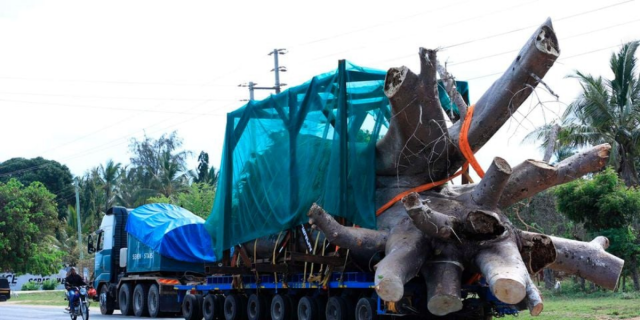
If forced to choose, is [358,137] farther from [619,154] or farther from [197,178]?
[197,178]

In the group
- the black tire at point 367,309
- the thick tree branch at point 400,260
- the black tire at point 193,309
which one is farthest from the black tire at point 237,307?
the thick tree branch at point 400,260

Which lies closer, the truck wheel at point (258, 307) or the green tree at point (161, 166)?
the truck wheel at point (258, 307)

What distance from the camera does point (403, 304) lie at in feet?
41.2

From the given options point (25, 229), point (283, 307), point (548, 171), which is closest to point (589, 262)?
point (548, 171)

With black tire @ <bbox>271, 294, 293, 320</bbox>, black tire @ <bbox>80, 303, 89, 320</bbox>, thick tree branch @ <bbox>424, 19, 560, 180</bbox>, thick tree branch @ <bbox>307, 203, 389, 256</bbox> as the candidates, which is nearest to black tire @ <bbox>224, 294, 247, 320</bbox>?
black tire @ <bbox>271, 294, 293, 320</bbox>

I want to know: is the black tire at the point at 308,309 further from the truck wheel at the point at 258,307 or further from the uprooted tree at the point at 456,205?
the uprooted tree at the point at 456,205

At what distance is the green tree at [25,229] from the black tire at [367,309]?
35.3m

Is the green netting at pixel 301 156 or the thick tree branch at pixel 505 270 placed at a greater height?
the green netting at pixel 301 156

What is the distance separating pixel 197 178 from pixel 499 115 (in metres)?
52.6

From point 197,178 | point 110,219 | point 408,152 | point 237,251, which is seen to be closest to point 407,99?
point 408,152

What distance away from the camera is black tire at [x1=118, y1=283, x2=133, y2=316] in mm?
24469

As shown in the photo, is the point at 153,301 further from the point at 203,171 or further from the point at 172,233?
the point at 203,171

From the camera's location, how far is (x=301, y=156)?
50.6 feet

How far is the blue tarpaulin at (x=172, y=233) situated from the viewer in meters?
22.8
